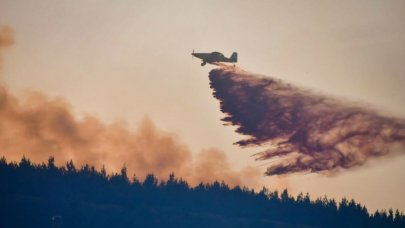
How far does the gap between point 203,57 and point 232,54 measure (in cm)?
941

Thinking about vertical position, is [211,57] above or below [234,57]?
below

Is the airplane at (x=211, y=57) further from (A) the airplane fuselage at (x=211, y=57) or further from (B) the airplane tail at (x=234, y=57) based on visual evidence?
(B) the airplane tail at (x=234, y=57)

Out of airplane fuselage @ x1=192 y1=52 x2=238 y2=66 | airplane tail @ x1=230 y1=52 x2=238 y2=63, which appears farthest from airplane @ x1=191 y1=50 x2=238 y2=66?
airplane tail @ x1=230 y1=52 x2=238 y2=63

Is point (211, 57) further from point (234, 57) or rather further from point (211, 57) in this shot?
point (234, 57)

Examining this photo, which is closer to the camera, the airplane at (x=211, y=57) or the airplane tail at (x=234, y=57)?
the airplane at (x=211, y=57)

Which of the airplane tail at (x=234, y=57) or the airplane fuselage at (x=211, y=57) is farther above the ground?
the airplane tail at (x=234, y=57)

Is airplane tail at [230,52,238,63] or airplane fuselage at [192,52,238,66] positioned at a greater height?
airplane tail at [230,52,238,63]

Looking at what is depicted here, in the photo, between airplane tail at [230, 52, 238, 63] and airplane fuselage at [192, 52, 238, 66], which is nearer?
airplane fuselage at [192, 52, 238, 66]

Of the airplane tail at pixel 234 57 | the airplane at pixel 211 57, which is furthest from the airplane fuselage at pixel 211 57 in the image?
the airplane tail at pixel 234 57

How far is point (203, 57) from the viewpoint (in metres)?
163

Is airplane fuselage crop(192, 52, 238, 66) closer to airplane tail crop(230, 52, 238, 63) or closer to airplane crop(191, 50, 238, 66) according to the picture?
airplane crop(191, 50, 238, 66)

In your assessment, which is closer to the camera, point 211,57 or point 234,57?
point 211,57

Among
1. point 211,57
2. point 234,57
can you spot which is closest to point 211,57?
point 211,57

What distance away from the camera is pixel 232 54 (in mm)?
168875
